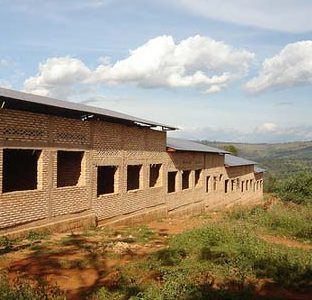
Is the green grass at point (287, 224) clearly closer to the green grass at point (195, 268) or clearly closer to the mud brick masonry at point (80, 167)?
the green grass at point (195, 268)

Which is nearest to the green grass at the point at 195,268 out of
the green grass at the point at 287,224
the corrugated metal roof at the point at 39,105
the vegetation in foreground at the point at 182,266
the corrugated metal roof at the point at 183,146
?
the vegetation in foreground at the point at 182,266

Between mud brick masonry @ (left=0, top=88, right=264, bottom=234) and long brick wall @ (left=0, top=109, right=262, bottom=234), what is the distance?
3 cm

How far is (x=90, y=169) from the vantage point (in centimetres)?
1490

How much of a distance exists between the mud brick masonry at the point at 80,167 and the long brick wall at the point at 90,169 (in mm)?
27

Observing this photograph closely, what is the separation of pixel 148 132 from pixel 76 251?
361 inches

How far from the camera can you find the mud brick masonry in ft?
38.8

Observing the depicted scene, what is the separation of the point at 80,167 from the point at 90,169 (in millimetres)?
352

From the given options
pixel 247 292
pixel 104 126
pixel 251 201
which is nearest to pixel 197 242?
pixel 247 292

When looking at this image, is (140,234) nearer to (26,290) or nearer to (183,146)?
(26,290)

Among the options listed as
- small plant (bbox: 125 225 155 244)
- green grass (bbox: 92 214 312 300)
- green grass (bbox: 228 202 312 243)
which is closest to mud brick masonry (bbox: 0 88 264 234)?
small plant (bbox: 125 225 155 244)

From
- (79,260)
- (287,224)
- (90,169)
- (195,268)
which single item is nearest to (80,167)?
(90,169)

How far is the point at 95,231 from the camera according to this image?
46.0ft

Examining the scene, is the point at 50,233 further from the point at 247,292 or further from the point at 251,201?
the point at 251,201

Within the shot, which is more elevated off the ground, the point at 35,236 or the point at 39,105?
the point at 39,105
